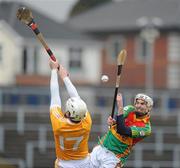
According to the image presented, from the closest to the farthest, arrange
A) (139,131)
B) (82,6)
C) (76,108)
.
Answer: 1. (76,108)
2. (139,131)
3. (82,6)

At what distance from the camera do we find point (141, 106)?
11406 millimetres

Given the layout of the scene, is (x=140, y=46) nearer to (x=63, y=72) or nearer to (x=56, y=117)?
(x=63, y=72)

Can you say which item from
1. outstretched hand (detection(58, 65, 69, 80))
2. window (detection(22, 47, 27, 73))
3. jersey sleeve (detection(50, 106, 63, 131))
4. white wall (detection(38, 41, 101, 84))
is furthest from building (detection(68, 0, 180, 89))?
jersey sleeve (detection(50, 106, 63, 131))

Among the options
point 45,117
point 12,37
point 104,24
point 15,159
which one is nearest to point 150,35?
point 45,117

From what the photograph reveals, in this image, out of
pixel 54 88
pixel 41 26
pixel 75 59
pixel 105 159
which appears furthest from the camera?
pixel 41 26

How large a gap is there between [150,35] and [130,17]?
23832 mm

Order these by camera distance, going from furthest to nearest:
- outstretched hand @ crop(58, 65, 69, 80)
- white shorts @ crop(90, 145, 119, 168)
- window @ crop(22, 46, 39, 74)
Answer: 1. window @ crop(22, 46, 39, 74)
2. white shorts @ crop(90, 145, 119, 168)
3. outstretched hand @ crop(58, 65, 69, 80)

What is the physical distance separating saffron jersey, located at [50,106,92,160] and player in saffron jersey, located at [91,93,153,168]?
0.53 meters

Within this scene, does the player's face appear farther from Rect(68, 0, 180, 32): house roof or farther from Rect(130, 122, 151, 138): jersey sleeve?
Rect(68, 0, 180, 32): house roof

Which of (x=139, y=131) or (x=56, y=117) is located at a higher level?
(x=56, y=117)

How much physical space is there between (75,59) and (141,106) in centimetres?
4071

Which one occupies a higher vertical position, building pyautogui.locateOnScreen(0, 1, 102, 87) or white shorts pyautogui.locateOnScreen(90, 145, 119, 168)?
building pyautogui.locateOnScreen(0, 1, 102, 87)

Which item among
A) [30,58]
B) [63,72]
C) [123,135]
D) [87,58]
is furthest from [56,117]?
[87,58]

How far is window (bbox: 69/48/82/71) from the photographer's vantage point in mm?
51969
